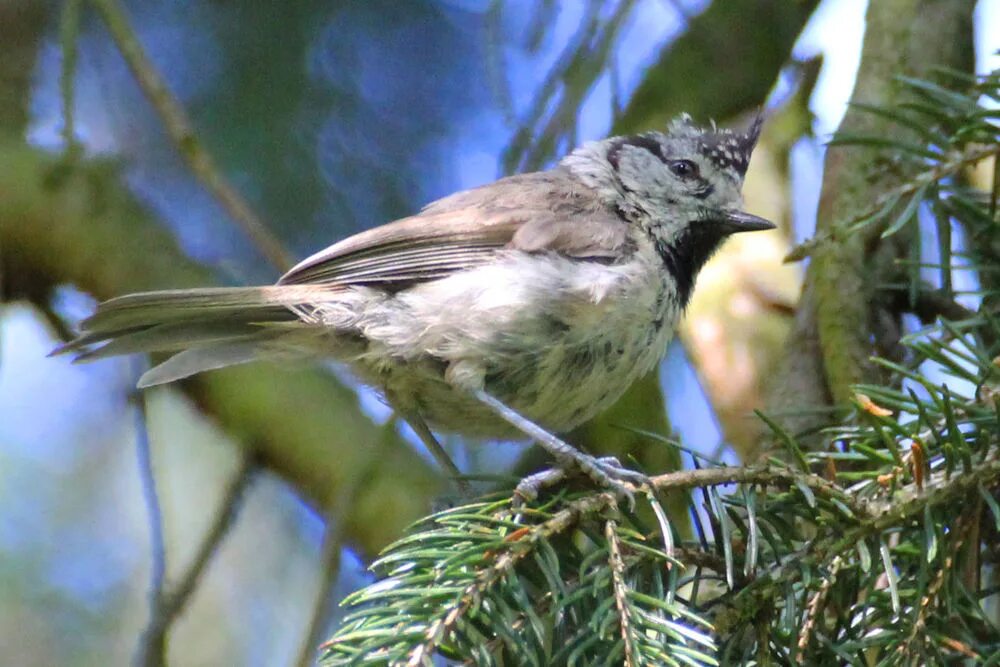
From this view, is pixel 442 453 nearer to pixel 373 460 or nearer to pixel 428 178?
pixel 373 460

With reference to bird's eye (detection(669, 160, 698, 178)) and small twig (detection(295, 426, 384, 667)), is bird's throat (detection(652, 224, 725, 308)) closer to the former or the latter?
bird's eye (detection(669, 160, 698, 178))

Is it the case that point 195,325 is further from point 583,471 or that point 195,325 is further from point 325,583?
point 583,471

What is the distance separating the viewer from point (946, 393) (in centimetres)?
139

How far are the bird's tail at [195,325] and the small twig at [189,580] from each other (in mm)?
416

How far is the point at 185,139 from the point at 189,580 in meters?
1.00

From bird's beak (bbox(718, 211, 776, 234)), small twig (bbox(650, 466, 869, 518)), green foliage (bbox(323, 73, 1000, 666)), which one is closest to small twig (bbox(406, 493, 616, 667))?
green foliage (bbox(323, 73, 1000, 666))

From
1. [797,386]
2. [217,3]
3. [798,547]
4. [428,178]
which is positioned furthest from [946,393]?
[217,3]

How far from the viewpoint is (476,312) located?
220cm

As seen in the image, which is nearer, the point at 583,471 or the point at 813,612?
the point at 813,612

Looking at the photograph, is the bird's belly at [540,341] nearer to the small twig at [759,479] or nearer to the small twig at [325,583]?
the small twig at [325,583]

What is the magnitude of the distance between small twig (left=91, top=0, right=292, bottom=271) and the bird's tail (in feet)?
0.75

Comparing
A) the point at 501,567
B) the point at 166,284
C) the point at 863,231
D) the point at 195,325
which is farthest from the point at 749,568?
the point at 166,284

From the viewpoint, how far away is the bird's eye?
2.63 metres

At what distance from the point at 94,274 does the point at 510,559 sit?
1.88 m
